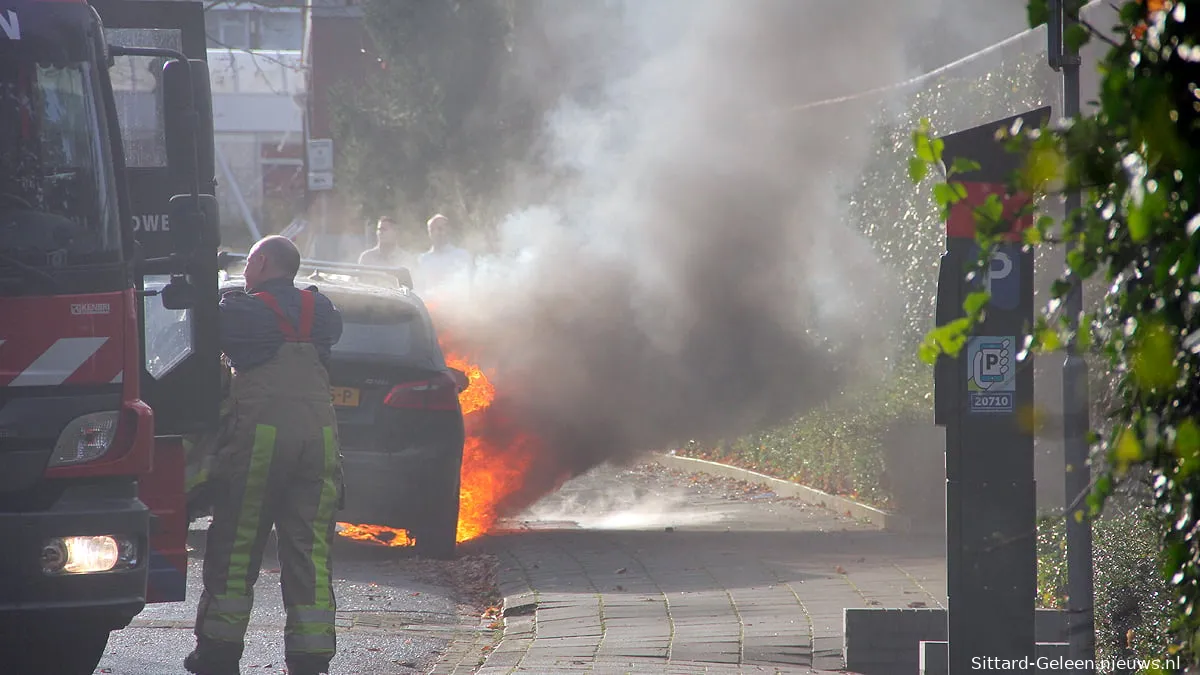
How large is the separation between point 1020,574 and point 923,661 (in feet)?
3.13

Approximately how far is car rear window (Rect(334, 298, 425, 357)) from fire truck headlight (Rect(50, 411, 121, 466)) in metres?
3.54

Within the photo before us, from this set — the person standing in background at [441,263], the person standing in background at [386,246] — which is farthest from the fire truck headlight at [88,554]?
the person standing in background at [386,246]

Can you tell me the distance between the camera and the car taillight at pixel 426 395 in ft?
28.3

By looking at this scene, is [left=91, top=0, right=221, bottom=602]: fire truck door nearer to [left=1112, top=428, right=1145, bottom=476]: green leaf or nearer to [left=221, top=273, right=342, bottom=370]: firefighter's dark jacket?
[left=221, top=273, right=342, bottom=370]: firefighter's dark jacket

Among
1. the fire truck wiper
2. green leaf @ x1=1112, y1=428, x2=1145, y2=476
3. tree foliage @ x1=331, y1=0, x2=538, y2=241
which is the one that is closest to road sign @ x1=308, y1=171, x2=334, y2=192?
tree foliage @ x1=331, y1=0, x2=538, y2=241

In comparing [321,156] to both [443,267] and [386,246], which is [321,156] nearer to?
[386,246]

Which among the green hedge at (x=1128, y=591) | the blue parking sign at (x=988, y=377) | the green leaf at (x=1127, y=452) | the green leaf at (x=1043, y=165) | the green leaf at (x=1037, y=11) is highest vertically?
the green leaf at (x=1037, y=11)

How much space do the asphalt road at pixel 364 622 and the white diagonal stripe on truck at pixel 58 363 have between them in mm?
1530

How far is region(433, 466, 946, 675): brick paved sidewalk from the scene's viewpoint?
6.21 metres

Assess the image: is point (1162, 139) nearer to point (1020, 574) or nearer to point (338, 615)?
point (1020, 574)

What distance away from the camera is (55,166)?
17.4ft

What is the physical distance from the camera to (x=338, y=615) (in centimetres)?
736

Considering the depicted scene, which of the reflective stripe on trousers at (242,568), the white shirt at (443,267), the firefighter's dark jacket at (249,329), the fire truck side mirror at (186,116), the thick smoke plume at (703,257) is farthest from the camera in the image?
the white shirt at (443,267)

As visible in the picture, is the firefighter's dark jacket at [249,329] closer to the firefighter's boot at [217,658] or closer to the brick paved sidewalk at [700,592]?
the firefighter's boot at [217,658]
